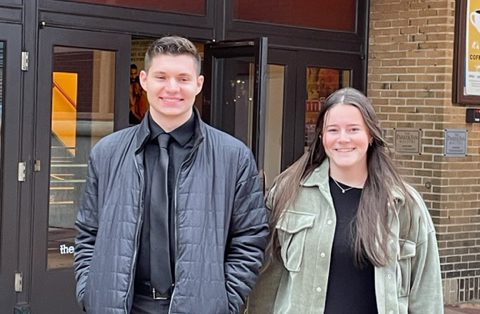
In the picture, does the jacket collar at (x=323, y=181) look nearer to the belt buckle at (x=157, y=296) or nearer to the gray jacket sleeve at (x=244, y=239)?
the gray jacket sleeve at (x=244, y=239)

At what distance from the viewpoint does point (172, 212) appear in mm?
2715

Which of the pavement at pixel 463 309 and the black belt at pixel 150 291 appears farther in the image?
the pavement at pixel 463 309

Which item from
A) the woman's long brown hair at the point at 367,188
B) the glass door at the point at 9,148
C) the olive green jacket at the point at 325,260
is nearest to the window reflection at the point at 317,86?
the glass door at the point at 9,148

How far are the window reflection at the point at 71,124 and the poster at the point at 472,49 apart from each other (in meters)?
3.25

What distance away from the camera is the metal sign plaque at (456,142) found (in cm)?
720

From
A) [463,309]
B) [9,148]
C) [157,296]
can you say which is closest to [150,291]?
[157,296]

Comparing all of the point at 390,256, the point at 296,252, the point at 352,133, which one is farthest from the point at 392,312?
the point at 352,133

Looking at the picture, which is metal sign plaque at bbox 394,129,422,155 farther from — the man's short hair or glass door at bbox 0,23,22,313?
the man's short hair

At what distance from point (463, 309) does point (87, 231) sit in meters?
5.24

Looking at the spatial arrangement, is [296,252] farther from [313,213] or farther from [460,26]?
[460,26]

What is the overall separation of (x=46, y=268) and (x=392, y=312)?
3736 millimetres

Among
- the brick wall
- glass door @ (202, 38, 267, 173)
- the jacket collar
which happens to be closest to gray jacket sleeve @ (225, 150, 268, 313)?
the jacket collar

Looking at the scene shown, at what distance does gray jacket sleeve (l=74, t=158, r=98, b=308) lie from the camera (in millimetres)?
2865

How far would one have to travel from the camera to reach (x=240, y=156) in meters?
2.86
